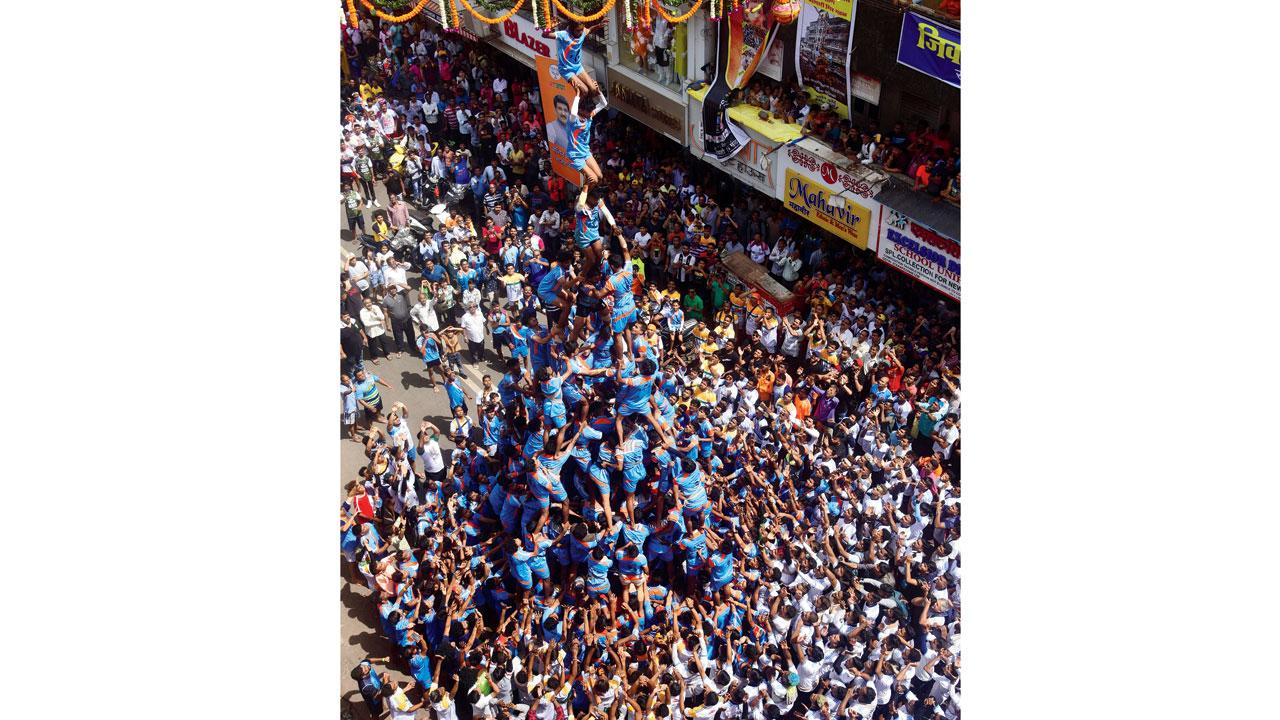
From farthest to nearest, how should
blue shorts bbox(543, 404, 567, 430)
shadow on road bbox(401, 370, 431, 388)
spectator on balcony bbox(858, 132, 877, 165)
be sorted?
spectator on balcony bbox(858, 132, 877, 165)
shadow on road bbox(401, 370, 431, 388)
blue shorts bbox(543, 404, 567, 430)

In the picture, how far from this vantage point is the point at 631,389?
10570 mm

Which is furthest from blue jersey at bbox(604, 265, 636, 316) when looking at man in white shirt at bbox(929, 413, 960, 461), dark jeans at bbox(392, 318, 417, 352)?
dark jeans at bbox(392, 318, 417, 352)

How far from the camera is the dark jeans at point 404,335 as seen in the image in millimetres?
17078

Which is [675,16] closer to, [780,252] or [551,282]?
[780,252]

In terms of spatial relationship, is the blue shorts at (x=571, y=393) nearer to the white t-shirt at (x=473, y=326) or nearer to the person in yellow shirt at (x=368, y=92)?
the white t-shirt at (x=473, y=326)

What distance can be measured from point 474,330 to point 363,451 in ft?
8.64

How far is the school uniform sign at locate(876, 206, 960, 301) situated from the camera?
53.3 ft

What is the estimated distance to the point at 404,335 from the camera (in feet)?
57.3

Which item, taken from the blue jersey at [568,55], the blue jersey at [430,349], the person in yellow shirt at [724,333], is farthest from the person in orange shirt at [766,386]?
the blue jersey at [568,55]

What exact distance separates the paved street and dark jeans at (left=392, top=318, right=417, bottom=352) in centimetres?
19

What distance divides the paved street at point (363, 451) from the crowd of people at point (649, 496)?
18 cm

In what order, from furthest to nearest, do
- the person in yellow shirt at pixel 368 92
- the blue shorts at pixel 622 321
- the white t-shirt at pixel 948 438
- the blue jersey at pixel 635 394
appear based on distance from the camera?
the person in yellow shirt at pixel 368 92, the white t-shirt at pixel 948 438, the blue jersey at pixel 635 394, the blue shorts at pixel 622 321

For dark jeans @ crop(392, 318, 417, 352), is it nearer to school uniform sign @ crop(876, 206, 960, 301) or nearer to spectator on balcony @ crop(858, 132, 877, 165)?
school uniform sign @ crop(876, 206, 960, 301)

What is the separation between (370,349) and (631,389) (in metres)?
7.91
